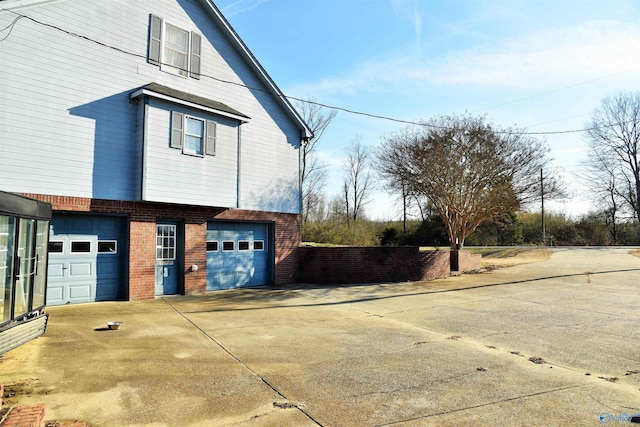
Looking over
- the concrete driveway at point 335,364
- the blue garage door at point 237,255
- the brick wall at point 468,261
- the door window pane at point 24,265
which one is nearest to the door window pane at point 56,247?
the concrete driveway at point 335,364

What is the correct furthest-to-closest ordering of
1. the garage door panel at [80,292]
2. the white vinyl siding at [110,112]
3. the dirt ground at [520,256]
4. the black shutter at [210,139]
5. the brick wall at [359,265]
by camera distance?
1. the dirt ground at [520,256]
2. the brick wall at [359,265]
3. the black shutter at [210,139]
4. the garage door panel at [80,292]
5. the white vinyl siding at [110,112]

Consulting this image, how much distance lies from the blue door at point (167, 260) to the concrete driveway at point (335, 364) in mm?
1229

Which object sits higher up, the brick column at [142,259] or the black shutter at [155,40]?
the black shutter at [155,40]

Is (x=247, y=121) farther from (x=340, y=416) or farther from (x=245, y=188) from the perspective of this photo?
(x=340, y=416)

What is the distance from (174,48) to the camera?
13.1 metres

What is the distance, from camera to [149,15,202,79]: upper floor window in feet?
41.1

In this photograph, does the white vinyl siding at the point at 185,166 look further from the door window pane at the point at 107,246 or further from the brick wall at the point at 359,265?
the brick wall at the point at 359,265

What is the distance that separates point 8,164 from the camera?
991 centimetres

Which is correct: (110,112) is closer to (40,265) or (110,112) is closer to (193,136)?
(193,136)

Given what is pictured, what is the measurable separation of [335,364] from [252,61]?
1203 centimetres

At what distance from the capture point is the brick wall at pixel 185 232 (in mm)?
11409

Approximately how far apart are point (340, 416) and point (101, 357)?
13.7ft

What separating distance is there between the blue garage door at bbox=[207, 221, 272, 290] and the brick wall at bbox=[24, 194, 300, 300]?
0.45 meters

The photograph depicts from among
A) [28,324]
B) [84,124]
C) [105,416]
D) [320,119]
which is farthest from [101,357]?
[320,119]
